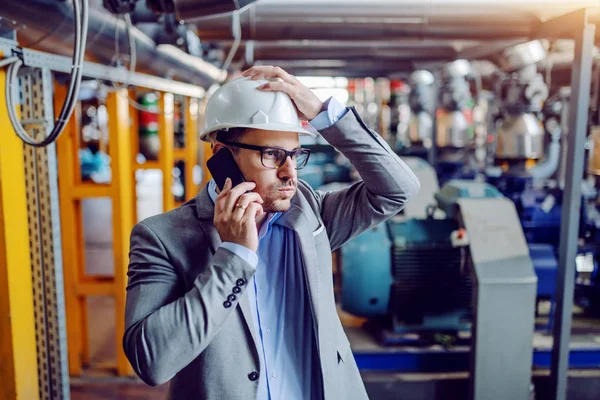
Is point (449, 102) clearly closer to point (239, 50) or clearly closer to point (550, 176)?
point (550, 176)

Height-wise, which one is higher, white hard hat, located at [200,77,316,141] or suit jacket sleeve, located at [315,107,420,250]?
white hard hat, located at [200,77,316,141]

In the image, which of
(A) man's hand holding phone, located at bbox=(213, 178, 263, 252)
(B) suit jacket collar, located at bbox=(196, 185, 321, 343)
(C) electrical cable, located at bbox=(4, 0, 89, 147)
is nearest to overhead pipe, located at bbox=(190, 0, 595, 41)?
(C) electrical cable, located at bbox=(4, 0, 89, 147)

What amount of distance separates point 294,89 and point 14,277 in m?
1.37

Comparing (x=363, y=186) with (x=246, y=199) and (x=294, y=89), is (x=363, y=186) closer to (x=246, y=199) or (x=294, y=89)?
(x=294, y=89)

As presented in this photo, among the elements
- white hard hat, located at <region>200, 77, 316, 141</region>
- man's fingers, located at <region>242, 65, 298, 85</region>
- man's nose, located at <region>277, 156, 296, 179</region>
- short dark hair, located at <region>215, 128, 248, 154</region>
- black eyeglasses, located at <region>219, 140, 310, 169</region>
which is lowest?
man's nose, located at <region>277, 156, 296, 179</region>

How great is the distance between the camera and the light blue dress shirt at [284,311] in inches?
48.9

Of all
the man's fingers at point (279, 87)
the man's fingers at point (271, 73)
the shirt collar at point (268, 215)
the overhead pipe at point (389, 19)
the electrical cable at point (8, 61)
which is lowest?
the shirt collar at point (268, 215)

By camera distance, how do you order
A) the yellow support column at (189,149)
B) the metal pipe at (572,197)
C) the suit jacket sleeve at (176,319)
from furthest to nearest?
the yellow support column at (189,149), the metal pipe at (572,197), the suit jacket sleeve at (176,319)

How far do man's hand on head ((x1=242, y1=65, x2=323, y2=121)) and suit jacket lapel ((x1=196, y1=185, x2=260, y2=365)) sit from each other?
0.33 m

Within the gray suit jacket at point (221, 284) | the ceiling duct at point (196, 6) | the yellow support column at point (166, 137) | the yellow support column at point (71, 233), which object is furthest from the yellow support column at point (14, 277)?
the yellow support column at point (166, 137)

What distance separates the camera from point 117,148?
3.07 meters

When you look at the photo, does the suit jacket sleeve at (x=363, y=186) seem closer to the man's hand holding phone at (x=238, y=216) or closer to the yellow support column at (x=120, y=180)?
the man's hand holding phone at (x=238, y=216)

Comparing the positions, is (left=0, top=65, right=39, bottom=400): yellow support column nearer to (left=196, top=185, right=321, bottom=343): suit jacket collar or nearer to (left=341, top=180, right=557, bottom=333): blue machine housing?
(left=196, top=185, right=321, bottom=343): suit jacket collar

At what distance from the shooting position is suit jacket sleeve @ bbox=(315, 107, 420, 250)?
1.30 m
